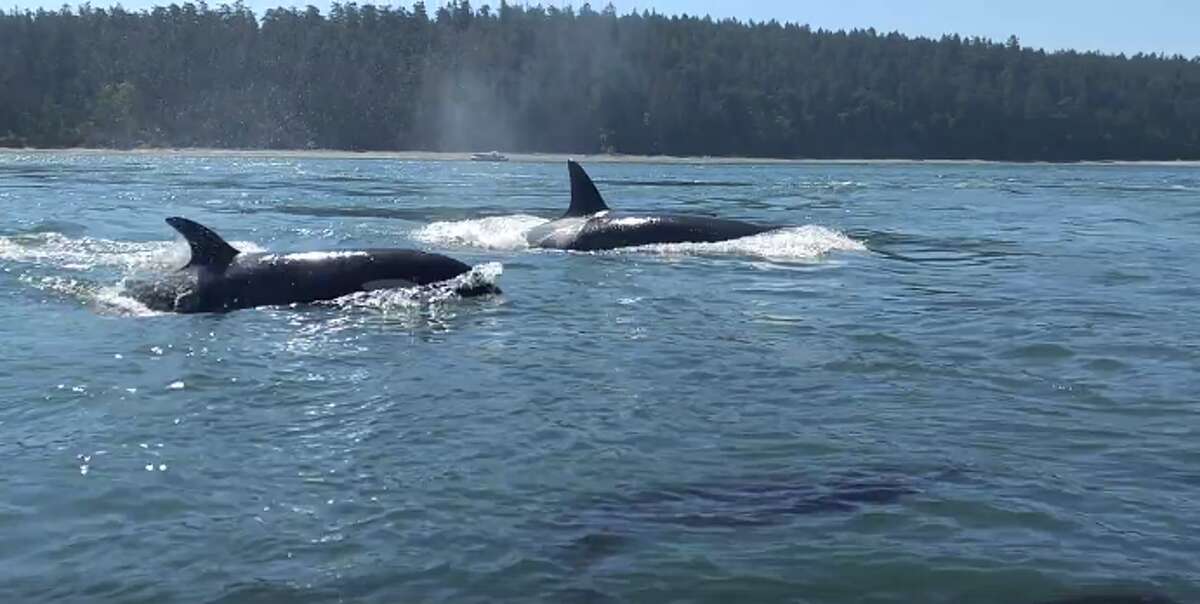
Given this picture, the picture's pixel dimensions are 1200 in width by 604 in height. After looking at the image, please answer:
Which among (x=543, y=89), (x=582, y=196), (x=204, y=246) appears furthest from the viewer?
(x=543, y=89)

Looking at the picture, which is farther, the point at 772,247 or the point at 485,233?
the point at 485,233

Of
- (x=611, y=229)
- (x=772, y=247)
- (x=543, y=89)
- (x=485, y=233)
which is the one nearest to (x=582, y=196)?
(x=611, y=229)

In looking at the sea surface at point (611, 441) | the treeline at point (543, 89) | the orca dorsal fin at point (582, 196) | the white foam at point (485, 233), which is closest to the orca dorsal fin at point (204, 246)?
the sea surface at point (611, 441)

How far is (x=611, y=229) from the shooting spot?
25.1 m

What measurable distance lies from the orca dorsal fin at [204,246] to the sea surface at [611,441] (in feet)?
3.22

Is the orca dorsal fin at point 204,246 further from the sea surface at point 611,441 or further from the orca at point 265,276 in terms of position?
the sea surface at point 611,441

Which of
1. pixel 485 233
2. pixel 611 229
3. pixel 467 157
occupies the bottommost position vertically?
pixel 467 157

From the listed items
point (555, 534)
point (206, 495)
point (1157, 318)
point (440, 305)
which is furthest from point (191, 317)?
point (1157, 318)

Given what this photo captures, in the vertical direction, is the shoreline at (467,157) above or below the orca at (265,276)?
below

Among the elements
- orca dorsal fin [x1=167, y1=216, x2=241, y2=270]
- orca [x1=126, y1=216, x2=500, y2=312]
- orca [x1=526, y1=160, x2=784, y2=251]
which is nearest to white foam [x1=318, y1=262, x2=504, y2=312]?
orca [x1=126, y1=216, x2=500, y2=312]

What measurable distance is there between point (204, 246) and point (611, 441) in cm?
790

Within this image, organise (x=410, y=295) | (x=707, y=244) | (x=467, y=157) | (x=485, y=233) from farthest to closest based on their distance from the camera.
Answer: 1. (x=467, y=157)
2. (x=485, y=233)
3. (x=707, y=244)
4. (x=410, y=295)

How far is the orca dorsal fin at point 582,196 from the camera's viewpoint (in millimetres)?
25906

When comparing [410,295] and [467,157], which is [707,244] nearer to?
[410,295]
